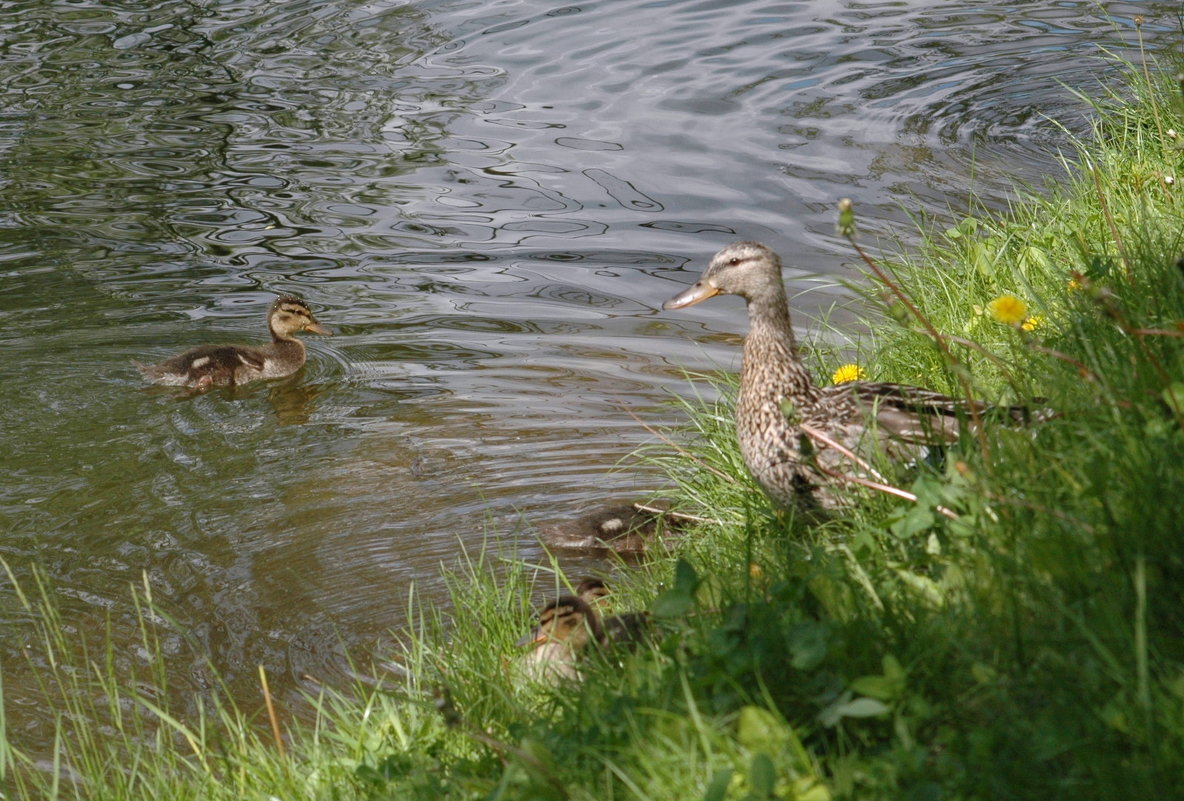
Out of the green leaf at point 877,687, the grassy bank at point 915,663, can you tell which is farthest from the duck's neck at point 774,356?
the green leaf at point 877,687

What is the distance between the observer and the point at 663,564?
433 cm

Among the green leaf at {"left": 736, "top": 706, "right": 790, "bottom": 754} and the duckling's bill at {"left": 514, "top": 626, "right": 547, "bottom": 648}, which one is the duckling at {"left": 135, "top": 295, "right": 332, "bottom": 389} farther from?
the green leaf at {"left": 736, "top": 706, "right": 790, "bottom": 754}

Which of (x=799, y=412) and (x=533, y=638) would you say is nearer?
(x=533, y=638)

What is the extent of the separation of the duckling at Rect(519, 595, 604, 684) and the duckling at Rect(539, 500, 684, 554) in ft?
3.72

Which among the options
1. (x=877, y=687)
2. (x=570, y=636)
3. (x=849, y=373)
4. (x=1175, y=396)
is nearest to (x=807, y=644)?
(x=877, y=687)

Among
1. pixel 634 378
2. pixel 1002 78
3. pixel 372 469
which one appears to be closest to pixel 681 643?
pixel 372 469

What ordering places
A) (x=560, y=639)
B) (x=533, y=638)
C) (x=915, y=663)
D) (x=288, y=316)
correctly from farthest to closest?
(x=288, y=316), (x=533, y=638), (x=560, y=639), (x=915, y=663)

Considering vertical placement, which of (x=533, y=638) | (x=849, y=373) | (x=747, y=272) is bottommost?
(x=533, y=638)

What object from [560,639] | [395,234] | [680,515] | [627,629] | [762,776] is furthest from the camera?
[395,234]

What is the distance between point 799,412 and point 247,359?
4.40m

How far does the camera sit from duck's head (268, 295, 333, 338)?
26.0ft

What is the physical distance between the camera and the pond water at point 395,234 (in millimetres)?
5723

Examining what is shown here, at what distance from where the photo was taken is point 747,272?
4.89m

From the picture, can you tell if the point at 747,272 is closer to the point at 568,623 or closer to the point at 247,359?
the point at 568,623
